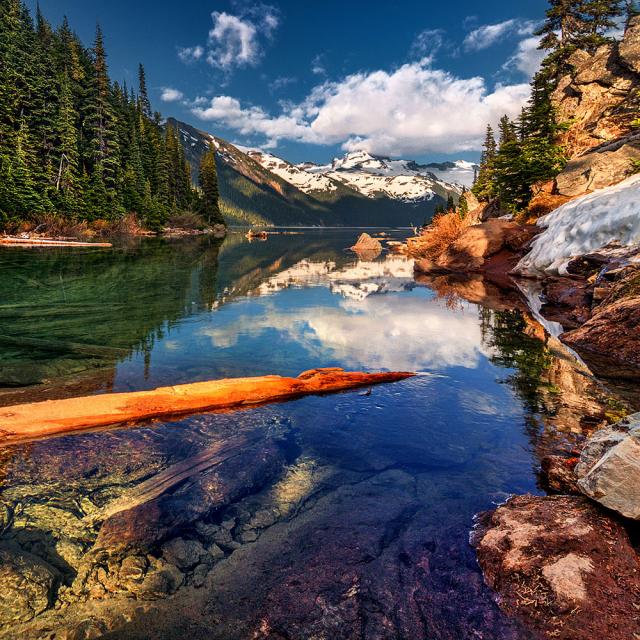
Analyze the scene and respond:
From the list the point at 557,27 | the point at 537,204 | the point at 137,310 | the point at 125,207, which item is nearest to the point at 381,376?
the point at 137,310

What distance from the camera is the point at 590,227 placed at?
1572 cm

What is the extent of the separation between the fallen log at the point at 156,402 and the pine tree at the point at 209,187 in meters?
80.7

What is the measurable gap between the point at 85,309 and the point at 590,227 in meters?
19.0

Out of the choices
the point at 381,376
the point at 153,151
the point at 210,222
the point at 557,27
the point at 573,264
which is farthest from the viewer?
the point at 210,222

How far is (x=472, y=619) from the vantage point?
301 centimetres

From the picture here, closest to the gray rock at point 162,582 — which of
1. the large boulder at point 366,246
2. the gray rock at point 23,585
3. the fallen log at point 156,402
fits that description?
the gray rock at point 23,585

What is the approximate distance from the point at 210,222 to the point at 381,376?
86.9 meters

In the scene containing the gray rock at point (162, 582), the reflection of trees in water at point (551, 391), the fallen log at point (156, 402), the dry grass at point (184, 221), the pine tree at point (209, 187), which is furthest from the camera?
the pine tree at point (209, 187)

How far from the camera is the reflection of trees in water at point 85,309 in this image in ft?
27.5

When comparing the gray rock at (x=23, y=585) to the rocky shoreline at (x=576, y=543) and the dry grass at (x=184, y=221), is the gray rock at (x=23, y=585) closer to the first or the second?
the rocky shoreline at (x=576, y=543)

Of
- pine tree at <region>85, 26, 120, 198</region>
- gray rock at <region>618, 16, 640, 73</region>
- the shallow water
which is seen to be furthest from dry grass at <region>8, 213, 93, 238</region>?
gray rock at <region>618, 16, 640, 73</region>

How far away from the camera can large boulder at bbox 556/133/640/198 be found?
24734 millimetres

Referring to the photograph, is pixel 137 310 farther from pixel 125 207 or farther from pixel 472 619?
pixel 125 207

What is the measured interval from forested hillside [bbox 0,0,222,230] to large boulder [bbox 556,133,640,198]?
47.2 metres
